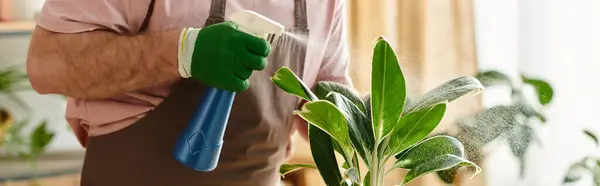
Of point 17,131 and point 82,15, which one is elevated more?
point 82,15

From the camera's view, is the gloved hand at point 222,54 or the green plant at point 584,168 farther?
the green plant at point 584,168

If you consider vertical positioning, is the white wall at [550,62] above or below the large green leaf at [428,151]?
below

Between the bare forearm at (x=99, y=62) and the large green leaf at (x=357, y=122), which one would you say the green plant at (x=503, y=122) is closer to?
the large green leaf at (x=357, y=122)

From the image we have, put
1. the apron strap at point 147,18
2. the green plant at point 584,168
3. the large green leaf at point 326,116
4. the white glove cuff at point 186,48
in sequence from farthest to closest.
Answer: the green plant at point 584,168 < the apron strap at point 147,18 < the white glove cuff at point 186,48 < the large green leaf at point 326,116

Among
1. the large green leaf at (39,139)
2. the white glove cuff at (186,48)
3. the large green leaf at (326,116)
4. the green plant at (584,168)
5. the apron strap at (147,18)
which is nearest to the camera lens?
the large green leaf at (326,116)

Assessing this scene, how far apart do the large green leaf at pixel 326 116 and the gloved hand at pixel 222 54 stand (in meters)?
0.10

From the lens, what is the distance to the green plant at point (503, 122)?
3.48ft

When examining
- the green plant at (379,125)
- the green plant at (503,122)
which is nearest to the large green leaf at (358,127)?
the green plant at (379,125)

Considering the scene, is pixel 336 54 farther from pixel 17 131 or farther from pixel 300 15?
pixel 17 131

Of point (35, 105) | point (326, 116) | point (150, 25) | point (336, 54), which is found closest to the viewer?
point (326, 116)

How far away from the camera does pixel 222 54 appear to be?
0.84 m

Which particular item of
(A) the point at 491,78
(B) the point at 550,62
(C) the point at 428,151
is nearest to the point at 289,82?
(C) the point at 428,151

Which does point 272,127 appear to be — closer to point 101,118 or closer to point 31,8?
point 101,118

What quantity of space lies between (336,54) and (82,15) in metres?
0.38
